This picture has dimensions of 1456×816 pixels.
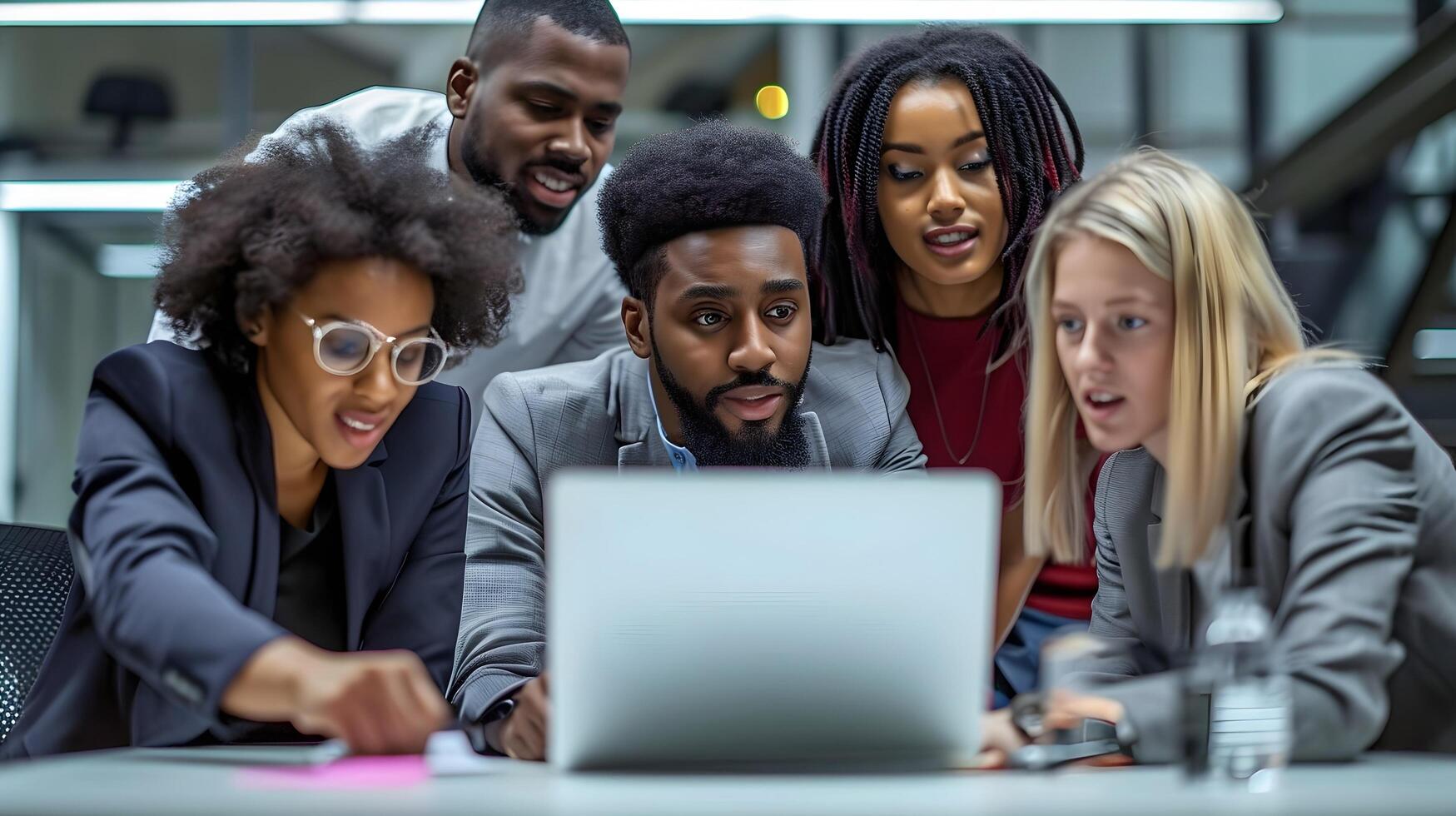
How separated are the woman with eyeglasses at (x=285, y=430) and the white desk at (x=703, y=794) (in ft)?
1.01

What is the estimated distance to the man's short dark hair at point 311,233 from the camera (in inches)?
63.2

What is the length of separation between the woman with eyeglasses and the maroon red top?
76 cm

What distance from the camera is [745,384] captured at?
6.46 feet

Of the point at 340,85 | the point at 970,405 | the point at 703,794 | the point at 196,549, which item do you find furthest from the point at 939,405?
the point at 340,85

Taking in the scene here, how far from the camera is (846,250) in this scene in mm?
2324

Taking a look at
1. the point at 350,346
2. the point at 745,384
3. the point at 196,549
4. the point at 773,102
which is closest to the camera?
the point at 196,549

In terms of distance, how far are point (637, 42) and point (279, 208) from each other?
147 inches

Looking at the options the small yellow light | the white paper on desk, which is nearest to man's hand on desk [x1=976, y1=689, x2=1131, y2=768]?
the white paper on desk

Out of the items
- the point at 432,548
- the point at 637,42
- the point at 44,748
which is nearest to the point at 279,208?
the point at 432,548

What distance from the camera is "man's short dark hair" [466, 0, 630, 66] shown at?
2525 millimetres

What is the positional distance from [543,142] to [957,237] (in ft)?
2.50

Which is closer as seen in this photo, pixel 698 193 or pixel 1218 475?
pixel 1218 475

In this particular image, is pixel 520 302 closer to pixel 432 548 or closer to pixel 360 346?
pixel 432 548

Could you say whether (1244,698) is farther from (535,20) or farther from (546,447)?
(535,20)
